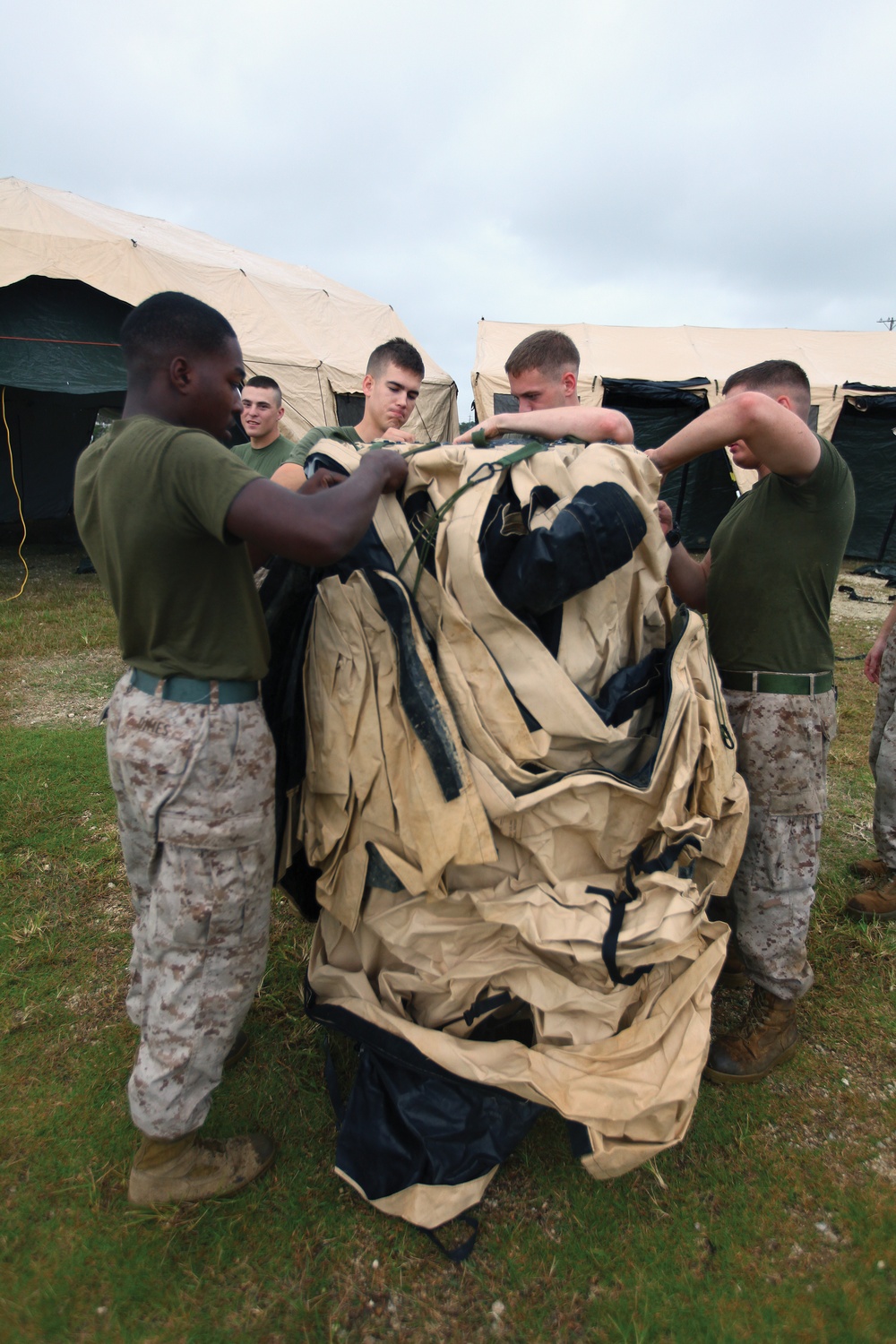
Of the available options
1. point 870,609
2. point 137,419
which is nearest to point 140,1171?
point 137,419

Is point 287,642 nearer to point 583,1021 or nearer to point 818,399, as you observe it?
point 583,1021

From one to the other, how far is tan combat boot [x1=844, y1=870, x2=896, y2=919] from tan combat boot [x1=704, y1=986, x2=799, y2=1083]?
3.09ft

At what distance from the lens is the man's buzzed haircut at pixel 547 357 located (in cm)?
288

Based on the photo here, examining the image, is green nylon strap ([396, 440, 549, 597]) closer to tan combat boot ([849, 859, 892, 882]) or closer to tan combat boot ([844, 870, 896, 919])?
tan combat boot ([844, 870, 896, 919])

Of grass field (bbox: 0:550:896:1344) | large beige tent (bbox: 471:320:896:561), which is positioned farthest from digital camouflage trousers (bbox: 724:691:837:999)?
large beige tent (bbox: 471:320:896:561)

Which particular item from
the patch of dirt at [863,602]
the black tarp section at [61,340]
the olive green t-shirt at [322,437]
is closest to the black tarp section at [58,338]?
the black tarp section at [61,340]

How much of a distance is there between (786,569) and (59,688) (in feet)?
18.0

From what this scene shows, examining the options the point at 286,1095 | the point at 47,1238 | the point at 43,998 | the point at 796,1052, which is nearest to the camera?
the point at 47,1238

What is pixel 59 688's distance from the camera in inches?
236

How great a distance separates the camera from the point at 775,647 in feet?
8.01

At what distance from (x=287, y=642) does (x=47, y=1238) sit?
162cm

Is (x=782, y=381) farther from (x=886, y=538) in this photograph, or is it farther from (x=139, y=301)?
(x=886, y=538)

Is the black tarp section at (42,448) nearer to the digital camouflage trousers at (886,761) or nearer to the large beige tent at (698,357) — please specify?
the large beige tent at (698,357)

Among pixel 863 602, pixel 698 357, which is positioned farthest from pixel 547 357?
pixel 698 357
